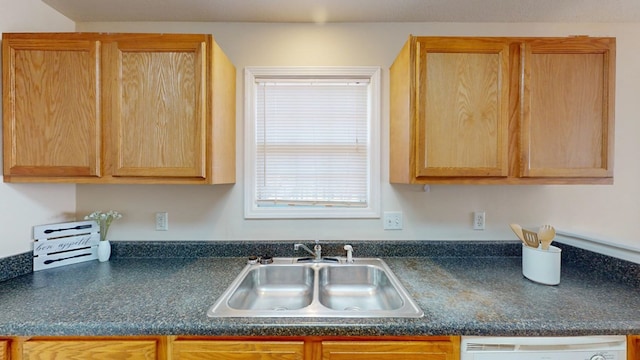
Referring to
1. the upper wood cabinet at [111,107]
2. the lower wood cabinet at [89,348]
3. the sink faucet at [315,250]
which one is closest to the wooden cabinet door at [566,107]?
the sink faucet at [315,250]

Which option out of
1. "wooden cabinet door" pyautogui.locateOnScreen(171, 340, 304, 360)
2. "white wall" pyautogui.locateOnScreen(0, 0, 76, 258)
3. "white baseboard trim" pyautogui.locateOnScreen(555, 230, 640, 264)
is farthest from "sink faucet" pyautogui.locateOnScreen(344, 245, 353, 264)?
"white wall" pyautogui.locateOnScreen(0, 0, 76, 258)

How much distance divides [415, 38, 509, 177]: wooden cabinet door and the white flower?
5.90 feet

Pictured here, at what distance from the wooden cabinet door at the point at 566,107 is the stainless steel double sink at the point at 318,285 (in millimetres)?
964

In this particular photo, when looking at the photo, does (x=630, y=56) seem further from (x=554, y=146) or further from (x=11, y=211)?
(x=11, y=211)

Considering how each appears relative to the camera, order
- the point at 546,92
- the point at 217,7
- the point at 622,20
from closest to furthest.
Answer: the point at 546,92, the point at 217,7, the point at 622,20

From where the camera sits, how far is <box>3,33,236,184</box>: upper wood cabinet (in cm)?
135

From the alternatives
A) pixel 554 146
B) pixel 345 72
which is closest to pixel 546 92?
pixel 554 146

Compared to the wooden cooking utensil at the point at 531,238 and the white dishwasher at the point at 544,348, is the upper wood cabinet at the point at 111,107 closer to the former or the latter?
the white dishwasher at the point at 544,348

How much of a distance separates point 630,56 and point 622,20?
23cm

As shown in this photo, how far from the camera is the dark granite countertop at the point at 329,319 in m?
0.96

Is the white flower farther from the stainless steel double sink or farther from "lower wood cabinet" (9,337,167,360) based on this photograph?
the stainless steel double sink

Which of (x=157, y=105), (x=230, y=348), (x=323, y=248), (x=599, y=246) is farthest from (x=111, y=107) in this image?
(x=599, y=246)

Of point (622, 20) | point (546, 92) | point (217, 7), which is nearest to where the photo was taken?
point (546, 92)

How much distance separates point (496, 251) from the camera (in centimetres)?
173
